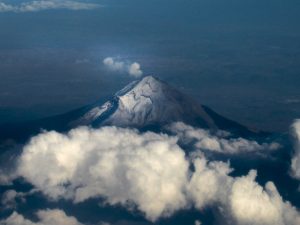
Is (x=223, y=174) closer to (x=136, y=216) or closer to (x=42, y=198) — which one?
(x=136, y=216)

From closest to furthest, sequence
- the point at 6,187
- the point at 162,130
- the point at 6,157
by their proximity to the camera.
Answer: the point at 6,187 → the point at 6,157 → the point at 162,130

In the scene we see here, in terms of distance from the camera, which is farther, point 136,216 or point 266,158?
point 266,158

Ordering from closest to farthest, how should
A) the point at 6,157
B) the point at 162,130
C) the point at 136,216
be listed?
the point at 136,216, the point at 6,157, the point at 162,130

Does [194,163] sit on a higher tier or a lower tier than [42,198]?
higher

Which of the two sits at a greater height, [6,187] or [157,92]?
[157,92]

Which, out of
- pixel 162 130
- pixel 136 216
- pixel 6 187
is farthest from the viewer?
pixel 162 130

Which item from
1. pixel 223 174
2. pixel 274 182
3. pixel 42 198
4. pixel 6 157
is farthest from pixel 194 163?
pixel 6 157

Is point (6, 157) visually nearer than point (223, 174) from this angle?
No

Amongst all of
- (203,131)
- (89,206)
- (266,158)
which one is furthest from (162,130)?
(89,206)

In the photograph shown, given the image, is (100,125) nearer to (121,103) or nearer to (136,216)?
(121,103)
